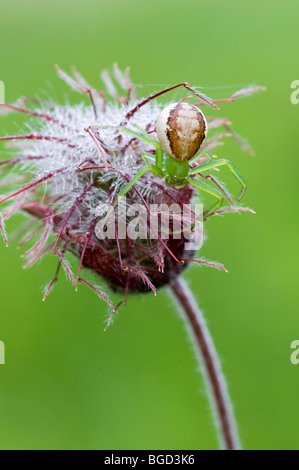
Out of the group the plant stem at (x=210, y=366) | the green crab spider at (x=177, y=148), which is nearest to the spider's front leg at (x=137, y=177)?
the green crab spider at (x=177, y=148)

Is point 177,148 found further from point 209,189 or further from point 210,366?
Result: point 210,366

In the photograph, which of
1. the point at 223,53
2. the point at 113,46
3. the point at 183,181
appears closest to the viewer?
the point at 183,181

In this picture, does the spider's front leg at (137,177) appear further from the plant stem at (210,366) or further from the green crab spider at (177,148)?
the plant stem at (210,366)

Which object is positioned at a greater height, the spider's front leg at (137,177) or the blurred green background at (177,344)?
the blurred green background at (177,344)

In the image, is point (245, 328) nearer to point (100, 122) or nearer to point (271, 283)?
point (271, 283)

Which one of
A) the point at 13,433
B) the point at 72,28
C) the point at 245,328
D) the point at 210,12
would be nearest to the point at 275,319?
the point at 245,328

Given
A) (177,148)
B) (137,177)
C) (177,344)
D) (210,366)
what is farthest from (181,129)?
(177,344)

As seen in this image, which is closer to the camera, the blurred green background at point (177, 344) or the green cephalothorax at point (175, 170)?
the green cephalothorax at point (175, 170)
